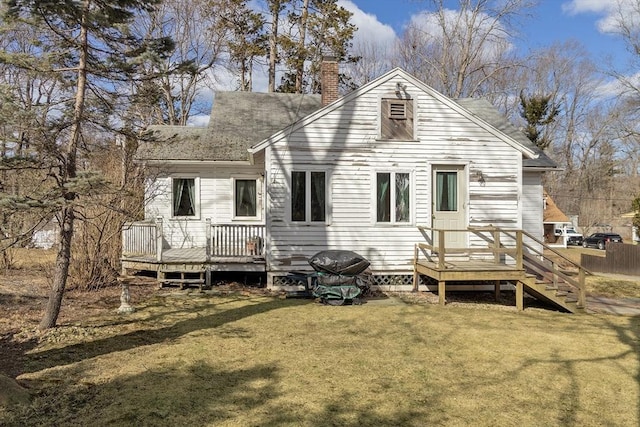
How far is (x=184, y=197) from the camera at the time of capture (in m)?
13.9

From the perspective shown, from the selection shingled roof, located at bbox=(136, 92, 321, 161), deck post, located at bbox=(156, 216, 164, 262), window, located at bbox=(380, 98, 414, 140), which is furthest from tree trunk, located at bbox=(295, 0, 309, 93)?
deck post, located at bbox=(156, 216, 164, 262)

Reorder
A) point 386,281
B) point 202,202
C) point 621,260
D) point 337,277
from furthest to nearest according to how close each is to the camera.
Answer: point 621,260 < point 202,202 < point 386,281 < point 337,277

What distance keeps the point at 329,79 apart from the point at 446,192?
522 centimetres

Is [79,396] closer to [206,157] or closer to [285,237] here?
[285,237]

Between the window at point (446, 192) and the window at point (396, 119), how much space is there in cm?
146

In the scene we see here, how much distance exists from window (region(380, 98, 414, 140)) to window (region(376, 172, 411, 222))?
3.53 ft

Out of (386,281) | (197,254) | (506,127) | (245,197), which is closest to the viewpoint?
(386,281)

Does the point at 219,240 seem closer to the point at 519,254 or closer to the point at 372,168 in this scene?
the point at 372,168

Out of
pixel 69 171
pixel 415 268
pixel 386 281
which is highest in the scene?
pixel 69 171

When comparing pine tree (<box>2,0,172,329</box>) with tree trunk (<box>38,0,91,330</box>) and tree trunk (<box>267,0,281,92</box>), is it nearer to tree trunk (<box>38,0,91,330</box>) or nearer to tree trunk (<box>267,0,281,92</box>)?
tree trunk (<box>38,0,91,330</box>)

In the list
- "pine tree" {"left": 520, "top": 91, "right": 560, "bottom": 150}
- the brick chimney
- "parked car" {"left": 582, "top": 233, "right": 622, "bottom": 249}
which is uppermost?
"pine tree" {"left": 520, "top": 91, "right": 560, "bottom": 150}

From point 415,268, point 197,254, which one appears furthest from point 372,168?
point 197,254

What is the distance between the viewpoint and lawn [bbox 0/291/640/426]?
4.49 metres

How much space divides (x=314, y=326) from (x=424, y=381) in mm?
3007
